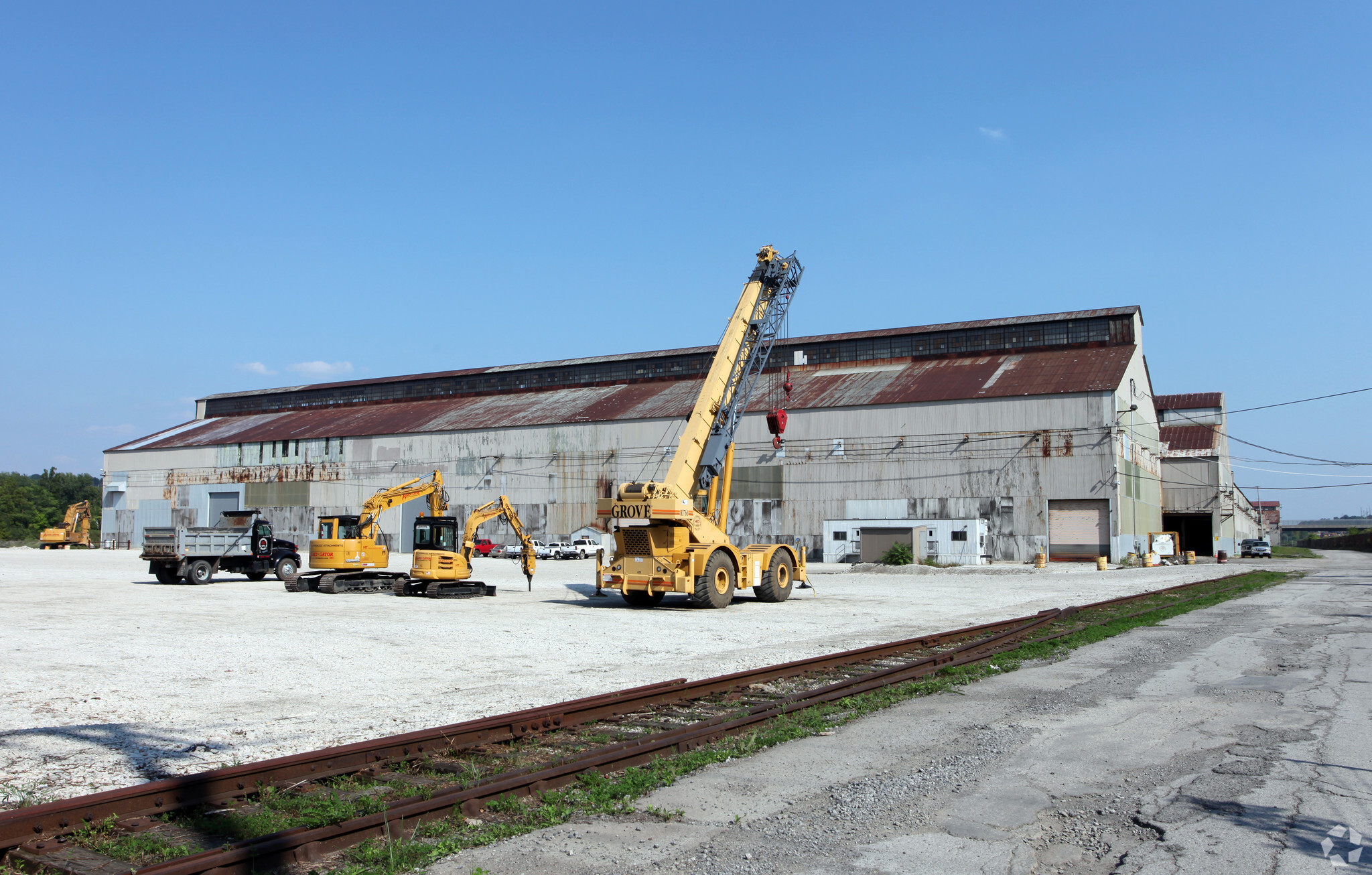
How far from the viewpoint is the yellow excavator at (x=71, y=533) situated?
72.9m

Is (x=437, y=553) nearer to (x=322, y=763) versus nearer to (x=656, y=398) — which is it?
(x=322, y=763)

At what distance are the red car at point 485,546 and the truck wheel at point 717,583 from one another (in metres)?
40.1

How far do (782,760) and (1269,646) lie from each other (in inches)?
471

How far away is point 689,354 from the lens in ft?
230

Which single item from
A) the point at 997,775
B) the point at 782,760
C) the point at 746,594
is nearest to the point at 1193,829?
the point at 997,775

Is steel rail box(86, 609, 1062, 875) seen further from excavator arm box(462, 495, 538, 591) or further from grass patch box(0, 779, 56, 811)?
excavator arm box(462, 495, 538, 591)

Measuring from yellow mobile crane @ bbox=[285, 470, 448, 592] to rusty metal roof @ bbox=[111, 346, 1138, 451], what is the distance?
95.0 feet

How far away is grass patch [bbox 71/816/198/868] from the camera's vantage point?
575 centimetres

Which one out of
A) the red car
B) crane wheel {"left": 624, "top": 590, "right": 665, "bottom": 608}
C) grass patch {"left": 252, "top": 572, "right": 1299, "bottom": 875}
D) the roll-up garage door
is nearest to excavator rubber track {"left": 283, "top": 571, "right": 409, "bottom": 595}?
crane wheel {"left": 624, "top": 590, "right": 665, "bottom": 608}

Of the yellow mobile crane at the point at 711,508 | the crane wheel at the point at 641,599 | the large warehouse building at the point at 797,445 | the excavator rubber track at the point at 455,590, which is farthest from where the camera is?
the large warehouse building at the point at 797,445

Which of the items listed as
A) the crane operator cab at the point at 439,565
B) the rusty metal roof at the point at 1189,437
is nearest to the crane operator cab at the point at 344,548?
the crane operator cab at the point at 439,565

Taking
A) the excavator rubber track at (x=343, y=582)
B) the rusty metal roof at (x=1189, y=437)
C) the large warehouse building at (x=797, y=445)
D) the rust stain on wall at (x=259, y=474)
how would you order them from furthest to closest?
the rusty metal roof at (x=1189, y=437) < the rust stain on wall at (x=259, y=474) < the large warehouse building at (x=797, y=445) < the excavator rubber track at (x=343, y=582)

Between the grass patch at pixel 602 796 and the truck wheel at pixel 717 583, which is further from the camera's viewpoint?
the truck wheel at pixel 717 583

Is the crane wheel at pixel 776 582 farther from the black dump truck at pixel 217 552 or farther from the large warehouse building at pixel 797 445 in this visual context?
the large warehouse building at pixel 797 445
